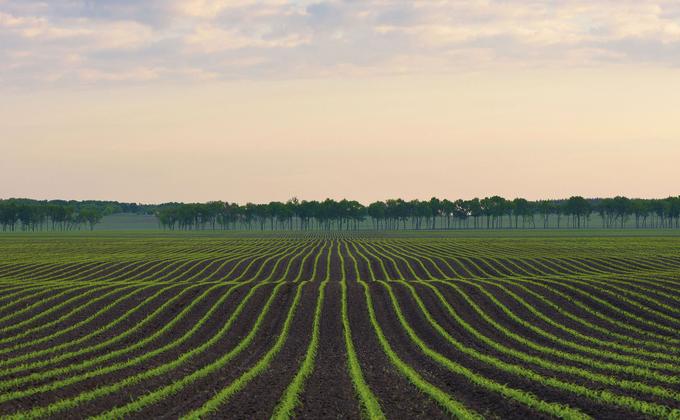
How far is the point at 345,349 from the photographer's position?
24.6m

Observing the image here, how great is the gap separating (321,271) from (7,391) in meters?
38.4

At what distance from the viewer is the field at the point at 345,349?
16891mm

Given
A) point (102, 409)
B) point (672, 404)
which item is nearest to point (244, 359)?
point (102, 409)

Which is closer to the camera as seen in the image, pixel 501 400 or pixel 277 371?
pixel 501 400

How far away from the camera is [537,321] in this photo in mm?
30469

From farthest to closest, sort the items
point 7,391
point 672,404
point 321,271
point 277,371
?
point 321,271 < point 277,371 < point 7,391 < point 672,404

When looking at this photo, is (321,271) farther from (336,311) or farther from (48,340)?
(48,340)

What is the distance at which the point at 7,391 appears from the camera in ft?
60.5

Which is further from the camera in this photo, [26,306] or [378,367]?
[26,306]

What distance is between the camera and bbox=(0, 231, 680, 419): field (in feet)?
55.4

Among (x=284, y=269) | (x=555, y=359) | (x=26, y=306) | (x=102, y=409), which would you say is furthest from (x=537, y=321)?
(x=284, y=269)

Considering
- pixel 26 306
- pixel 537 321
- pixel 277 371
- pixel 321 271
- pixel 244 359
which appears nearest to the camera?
pixel 277 371

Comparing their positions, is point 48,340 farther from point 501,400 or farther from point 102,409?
point 501,400

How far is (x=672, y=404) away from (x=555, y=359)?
5.91 metres
